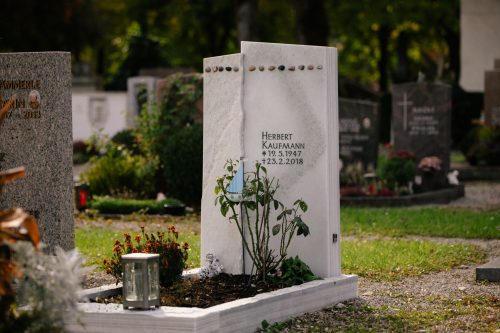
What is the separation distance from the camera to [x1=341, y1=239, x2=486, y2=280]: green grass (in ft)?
36.2

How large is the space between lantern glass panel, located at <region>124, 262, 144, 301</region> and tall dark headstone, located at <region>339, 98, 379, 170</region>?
13164 mm

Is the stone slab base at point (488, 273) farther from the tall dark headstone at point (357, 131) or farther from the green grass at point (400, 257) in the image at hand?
the tall dark headstone at point (357, 131)

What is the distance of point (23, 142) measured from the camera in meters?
9.63

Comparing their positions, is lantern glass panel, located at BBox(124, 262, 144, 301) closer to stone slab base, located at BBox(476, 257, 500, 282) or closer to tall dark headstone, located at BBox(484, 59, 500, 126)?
stone slab base, located at BBox(476, 257, 500, 282)

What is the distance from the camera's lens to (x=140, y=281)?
24.7ft

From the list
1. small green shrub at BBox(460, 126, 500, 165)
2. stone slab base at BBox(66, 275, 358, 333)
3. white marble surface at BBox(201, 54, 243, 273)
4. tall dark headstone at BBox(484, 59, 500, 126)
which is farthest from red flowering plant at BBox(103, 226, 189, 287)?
tall dark headstone at BBox(484, 59, 500, 126)

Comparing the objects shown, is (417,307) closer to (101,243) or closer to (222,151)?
(222,151)

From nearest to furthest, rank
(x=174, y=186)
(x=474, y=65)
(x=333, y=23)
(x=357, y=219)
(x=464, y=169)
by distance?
(x=357, y=219), (x=174, y=186), (x=464, y=169), (x=474, y=65), (x=333, y=23)

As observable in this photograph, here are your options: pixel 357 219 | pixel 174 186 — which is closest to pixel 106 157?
pixel 174 186

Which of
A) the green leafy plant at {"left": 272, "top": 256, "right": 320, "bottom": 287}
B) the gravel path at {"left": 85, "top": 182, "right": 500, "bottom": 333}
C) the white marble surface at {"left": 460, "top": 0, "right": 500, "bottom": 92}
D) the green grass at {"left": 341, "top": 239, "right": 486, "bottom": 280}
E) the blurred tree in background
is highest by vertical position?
the blurred tree in background

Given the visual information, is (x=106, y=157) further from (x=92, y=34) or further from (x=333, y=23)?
(x=92, y=34)

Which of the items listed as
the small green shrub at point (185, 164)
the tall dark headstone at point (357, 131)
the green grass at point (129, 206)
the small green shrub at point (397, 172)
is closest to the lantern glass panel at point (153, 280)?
the green grass at point (129, 206)

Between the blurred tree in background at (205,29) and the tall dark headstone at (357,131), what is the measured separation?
1782 cm

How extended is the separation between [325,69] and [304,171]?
880 millimetres
